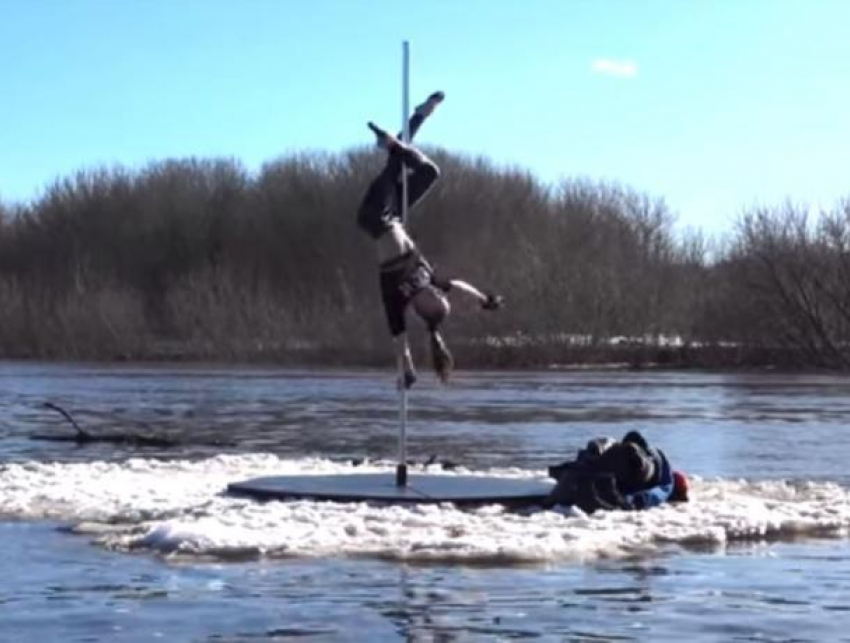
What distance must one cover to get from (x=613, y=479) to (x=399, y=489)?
7.20 ft

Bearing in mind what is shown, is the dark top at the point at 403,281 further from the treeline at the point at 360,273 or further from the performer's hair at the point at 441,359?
the treeline at the point at 360,273

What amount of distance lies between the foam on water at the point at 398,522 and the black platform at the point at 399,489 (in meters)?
0.33

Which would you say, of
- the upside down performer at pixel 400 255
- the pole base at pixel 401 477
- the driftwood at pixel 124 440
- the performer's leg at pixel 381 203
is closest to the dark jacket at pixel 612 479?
the pole base at pixel 401 477

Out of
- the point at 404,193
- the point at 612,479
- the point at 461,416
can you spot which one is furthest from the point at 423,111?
the point at 461,416

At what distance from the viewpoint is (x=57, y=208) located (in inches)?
4498

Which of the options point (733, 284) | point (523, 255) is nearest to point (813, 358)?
point (733, 284)

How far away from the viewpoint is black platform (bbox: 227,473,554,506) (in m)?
16.7

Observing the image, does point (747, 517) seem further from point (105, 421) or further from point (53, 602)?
point (105, 421)

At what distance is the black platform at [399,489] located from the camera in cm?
1669

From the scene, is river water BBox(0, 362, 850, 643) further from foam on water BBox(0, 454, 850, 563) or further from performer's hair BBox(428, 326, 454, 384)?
performer's hair BBox(428, 326, 454, 384)

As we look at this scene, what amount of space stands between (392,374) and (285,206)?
122 ft

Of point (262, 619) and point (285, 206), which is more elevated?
point (285, 206)

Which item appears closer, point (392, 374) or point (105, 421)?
point (105, 421)

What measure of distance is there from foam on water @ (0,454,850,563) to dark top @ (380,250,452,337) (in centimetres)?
197
